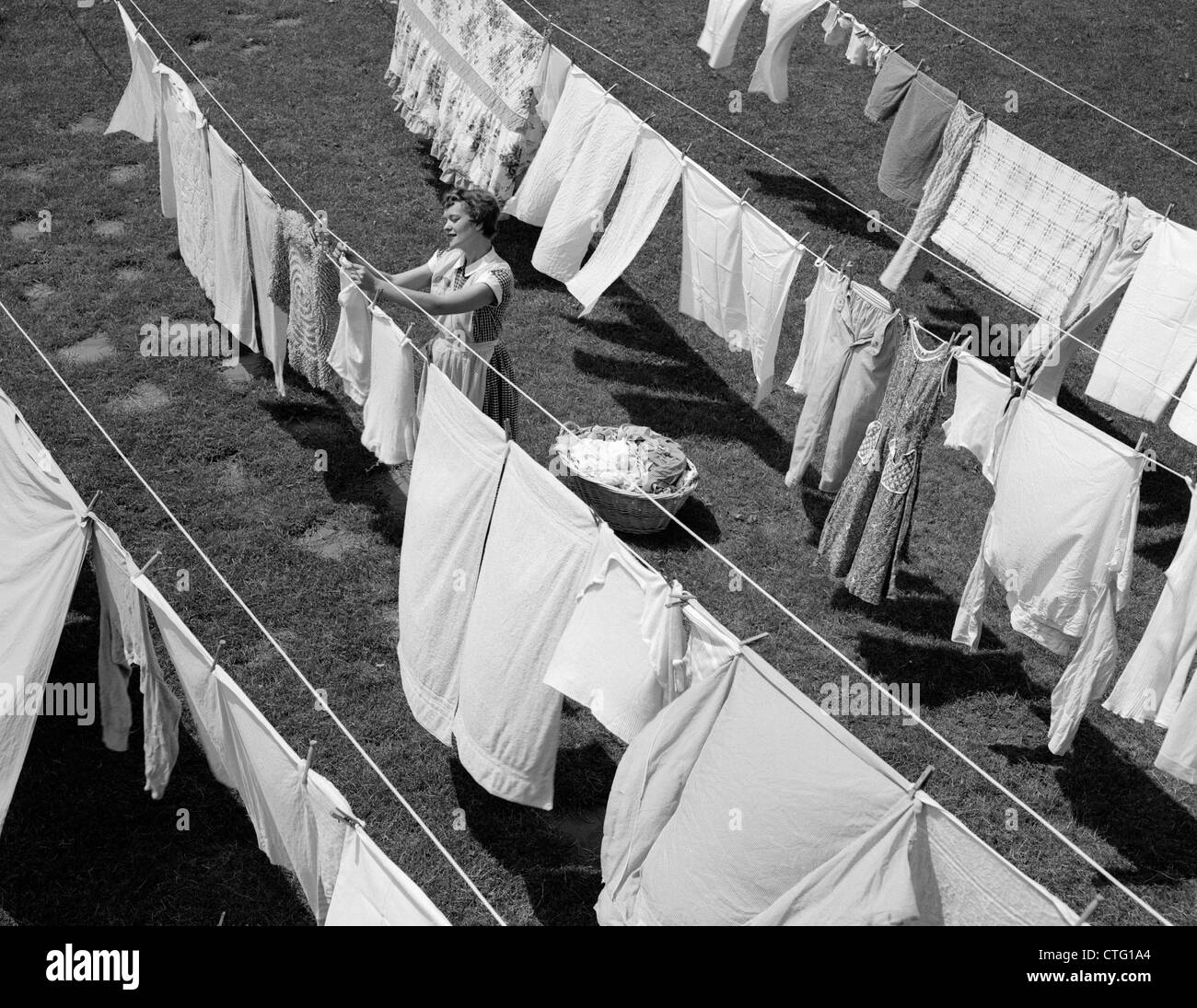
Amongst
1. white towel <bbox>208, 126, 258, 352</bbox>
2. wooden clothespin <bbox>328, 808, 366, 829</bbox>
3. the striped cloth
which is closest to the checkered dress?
white towel <bbox>208, 126, 258, 352</bbox>

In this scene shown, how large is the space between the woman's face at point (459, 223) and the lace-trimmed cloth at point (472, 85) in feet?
11.8

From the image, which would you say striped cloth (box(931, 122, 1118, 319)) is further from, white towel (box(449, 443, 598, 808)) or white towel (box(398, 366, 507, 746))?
white towel (box(449, 443, 598, 808))

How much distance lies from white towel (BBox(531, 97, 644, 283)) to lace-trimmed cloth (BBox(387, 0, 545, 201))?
1182 millimetres

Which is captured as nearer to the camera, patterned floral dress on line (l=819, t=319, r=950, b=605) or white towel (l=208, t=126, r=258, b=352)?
patterned floral dress on line (l=819, t=319, r=950, b=605)

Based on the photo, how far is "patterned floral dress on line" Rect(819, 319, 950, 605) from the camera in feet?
19.3

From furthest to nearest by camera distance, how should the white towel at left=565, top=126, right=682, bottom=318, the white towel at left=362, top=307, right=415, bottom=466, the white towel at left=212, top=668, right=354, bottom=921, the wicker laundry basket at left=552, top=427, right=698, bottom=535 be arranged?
the white towel at left=565, top=126, right=682, bottom=318, the wicker laundry basket at left=552, top=427, right=698, bottom=535, the white towel at left=362, top=307, right=415, bottom=466, the white towel at left=212, top=668, right=354, bottom=921

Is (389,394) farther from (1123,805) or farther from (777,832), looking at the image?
(1123,805)

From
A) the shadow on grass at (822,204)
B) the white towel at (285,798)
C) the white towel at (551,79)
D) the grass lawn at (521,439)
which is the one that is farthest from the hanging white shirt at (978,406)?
the shadow on grass at (822,204)

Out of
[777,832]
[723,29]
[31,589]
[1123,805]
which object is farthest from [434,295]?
[723,29]

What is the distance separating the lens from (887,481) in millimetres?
6148

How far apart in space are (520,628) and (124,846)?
6.60ft

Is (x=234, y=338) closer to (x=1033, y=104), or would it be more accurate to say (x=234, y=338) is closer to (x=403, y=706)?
(x=403, y=706)
